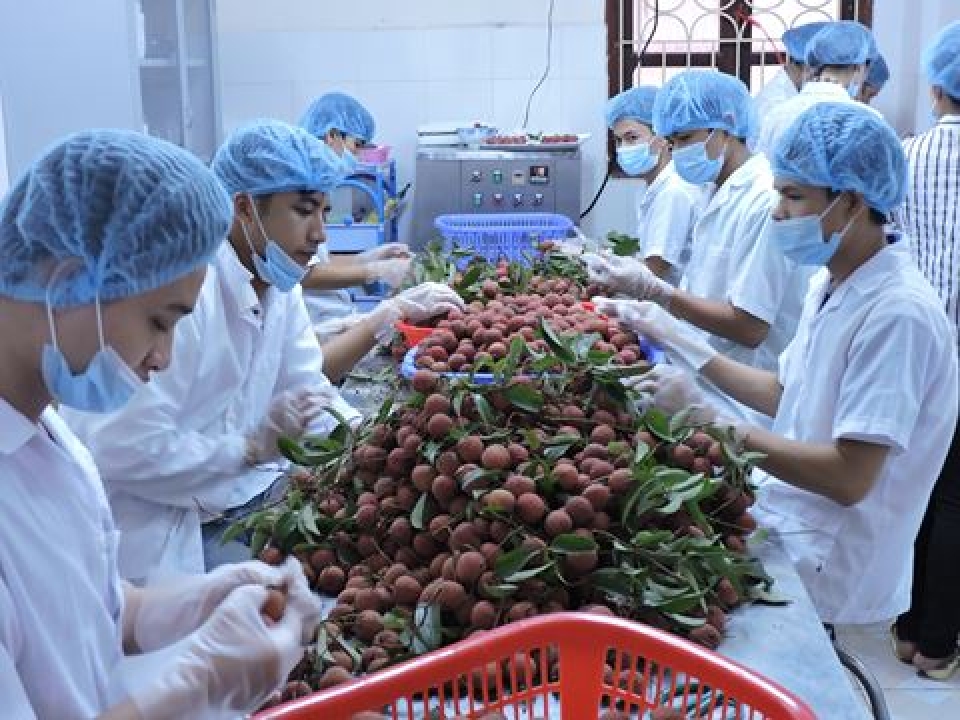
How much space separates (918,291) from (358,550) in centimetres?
95

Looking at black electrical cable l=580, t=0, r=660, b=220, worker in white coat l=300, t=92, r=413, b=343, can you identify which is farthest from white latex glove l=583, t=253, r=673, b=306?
black electrical cable l=580, t=0, r=660, b=220

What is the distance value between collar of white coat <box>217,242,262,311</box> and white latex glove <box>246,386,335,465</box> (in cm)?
18

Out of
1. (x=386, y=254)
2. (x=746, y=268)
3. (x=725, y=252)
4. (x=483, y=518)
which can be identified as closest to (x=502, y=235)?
(x=386, y=254)

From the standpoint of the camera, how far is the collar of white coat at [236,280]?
6.40 feet

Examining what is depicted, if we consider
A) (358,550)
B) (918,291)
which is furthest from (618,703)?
(918,291)

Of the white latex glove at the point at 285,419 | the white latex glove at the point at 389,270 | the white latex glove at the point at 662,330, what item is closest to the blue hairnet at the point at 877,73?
the white latex glove at the point at 389,270

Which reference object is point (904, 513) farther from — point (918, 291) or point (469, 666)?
point (469, 666)

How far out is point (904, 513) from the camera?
5.93 ft

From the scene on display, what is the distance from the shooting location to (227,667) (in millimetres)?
1004

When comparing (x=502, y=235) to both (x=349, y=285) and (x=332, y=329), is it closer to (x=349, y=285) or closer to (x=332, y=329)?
(x=349, y=285)

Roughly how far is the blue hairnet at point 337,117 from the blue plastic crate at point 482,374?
1.85m

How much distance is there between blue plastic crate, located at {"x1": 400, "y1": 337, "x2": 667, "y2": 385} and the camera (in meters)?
1.78

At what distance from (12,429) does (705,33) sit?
4257 millimetres

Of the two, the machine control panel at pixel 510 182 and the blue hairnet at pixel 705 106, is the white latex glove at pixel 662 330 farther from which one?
the machine control panel at pixel 510 182
